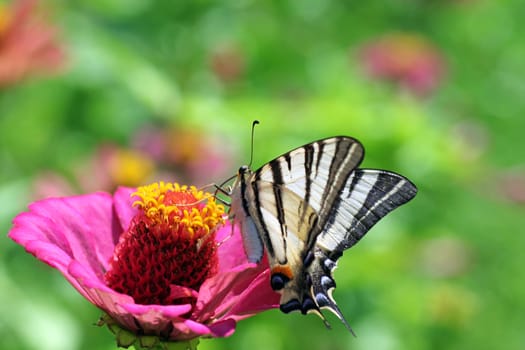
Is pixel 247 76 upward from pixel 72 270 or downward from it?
downward

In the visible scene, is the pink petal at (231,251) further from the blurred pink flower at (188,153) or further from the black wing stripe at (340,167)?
the blurred pink flower at (188,153)

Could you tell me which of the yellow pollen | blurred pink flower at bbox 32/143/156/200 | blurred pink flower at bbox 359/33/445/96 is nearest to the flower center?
the yellow pollen

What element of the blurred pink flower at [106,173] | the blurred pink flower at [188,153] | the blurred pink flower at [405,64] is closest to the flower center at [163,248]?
the blurred pink flower at [106,173]

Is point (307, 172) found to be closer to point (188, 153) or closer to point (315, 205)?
point (315, 205)

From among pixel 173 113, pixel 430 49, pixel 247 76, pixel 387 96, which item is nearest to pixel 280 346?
pixel 173 113

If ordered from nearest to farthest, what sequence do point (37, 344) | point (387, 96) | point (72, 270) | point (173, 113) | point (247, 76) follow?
1. point (72, 270)
2. point (37, 344)
3. point (173, 113)
4. point (387, 96)
5. point (247, 76)

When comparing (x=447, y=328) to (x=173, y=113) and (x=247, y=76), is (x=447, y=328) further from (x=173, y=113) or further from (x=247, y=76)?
(x=247, y=76)

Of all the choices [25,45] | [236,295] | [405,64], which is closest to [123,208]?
[236,295]
